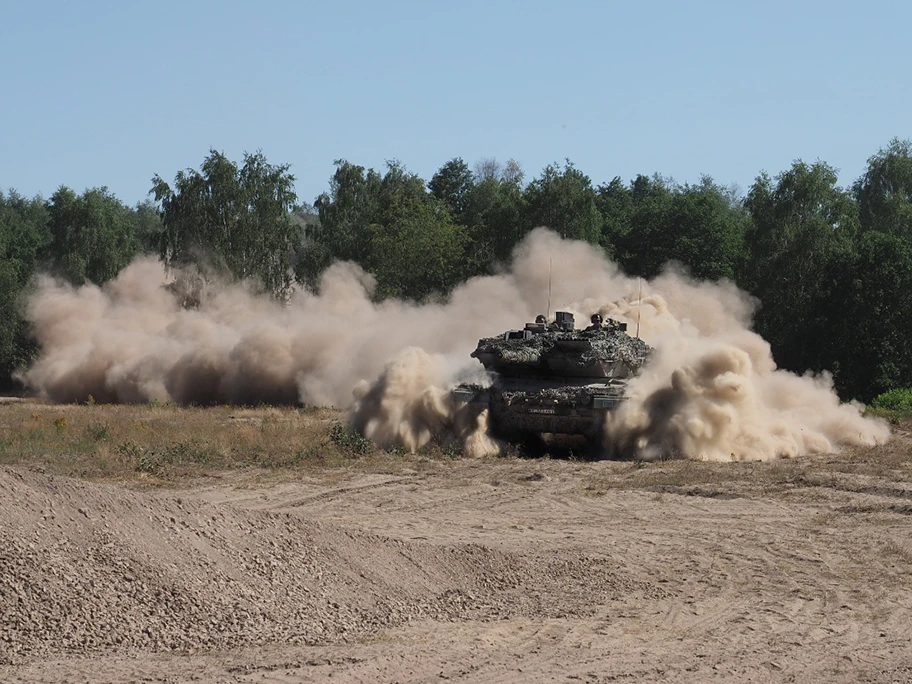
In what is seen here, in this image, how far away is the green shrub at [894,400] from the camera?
3411 cm

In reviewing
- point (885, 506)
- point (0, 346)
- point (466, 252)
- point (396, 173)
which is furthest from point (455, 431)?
point (396, 173)

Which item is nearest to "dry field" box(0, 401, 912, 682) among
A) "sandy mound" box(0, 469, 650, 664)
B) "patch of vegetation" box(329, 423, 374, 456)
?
"sandy mound" box(0, 469, 650, 664)

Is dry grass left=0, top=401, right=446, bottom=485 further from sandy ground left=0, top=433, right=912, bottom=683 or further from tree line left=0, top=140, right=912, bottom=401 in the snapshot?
tree line left=0, top=140, right=912, bottom=401

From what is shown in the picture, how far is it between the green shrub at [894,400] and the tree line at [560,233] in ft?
8.47

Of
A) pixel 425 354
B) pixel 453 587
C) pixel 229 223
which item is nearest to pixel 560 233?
pixel 229 223

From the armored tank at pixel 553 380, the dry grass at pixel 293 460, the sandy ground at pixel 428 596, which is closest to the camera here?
the sandy ground at pixel 428 596

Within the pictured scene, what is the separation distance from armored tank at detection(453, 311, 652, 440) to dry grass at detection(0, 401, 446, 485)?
4.53 ft

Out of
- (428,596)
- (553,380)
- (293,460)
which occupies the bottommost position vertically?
(428,596)

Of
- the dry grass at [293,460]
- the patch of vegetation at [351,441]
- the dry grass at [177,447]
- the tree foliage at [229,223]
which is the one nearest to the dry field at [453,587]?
the dry grass at [293,460]

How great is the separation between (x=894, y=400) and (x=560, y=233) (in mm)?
16877

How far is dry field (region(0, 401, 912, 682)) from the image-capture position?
29.1ft

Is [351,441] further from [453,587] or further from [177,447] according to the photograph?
[453,587]

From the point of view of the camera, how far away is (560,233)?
48750mm

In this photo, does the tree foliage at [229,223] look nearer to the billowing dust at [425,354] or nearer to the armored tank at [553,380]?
the billowing dust at [425,354]
